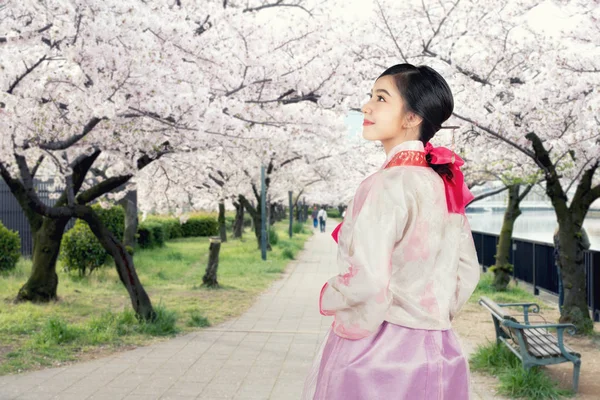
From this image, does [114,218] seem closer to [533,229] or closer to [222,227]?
[222,227]

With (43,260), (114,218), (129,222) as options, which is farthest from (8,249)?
(43,260)

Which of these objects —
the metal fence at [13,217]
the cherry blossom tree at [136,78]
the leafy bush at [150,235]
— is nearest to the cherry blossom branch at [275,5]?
the cherry blossom tree at [136,78]

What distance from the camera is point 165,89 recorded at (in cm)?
711

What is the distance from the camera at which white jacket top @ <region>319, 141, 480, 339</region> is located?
2197mm

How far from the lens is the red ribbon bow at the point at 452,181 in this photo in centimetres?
243

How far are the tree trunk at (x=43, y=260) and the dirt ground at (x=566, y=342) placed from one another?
6.18 m

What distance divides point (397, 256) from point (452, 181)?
0.37 meters

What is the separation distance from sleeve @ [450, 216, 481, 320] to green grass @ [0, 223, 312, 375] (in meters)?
5.09

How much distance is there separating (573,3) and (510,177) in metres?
5.17

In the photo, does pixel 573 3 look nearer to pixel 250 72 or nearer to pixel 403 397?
pixel 250 72

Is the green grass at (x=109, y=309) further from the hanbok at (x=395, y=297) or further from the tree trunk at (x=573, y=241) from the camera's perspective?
the hanbok at (x=395, y=297)

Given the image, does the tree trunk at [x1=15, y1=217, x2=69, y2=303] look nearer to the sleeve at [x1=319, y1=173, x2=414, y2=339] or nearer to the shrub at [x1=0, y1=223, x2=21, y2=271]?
the shrub at [x1=0, y1=223, x2=21, y2=271]

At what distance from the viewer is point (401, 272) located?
2320 millimetres

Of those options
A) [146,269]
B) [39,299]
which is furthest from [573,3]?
[146,269]
